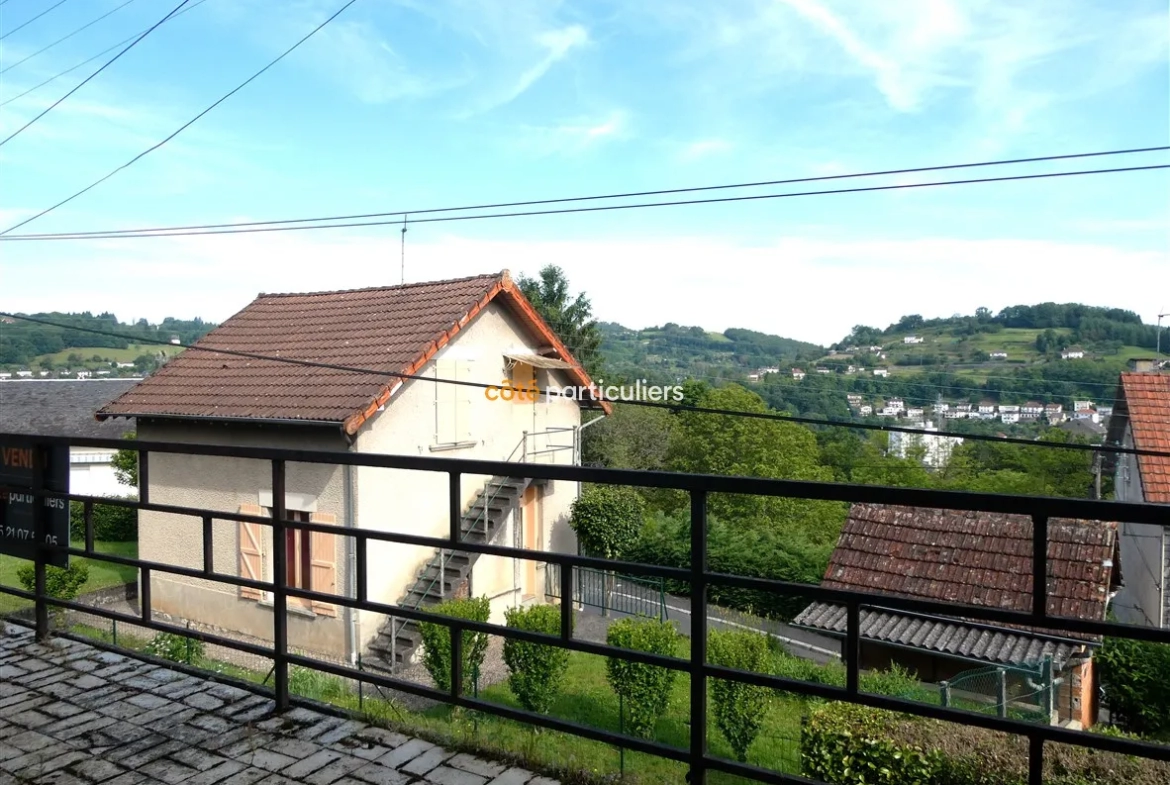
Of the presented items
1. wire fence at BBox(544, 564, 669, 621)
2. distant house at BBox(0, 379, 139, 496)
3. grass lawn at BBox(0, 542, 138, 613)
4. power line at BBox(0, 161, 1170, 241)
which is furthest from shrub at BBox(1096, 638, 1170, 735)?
distant house at BBox(0, 379, 139, 496)

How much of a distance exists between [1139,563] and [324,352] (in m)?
15.6

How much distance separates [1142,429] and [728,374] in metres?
13.8

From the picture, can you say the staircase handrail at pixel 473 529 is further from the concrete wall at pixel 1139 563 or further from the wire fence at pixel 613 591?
the concrete wall at pixel 1139 563

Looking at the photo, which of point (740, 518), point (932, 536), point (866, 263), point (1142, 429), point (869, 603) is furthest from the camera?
point (866, 263)

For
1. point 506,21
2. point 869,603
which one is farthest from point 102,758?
point 506,21

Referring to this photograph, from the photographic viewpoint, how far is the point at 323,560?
10930 mm

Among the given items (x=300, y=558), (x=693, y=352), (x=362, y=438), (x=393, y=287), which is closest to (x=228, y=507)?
(x=300, y=558)

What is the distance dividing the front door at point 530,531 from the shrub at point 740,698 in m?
7.08

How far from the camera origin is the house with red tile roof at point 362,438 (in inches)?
431

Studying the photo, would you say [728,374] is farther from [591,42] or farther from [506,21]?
[506,21]

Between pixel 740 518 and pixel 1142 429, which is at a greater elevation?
pixel 1142 429

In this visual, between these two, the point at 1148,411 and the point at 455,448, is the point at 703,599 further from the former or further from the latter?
the point at 1148,411

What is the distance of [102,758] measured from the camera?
2.36 m

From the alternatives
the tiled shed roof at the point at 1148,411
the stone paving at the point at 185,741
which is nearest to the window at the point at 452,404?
the stone paving at the point at 185,741
